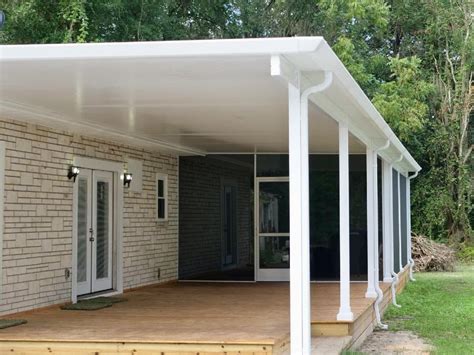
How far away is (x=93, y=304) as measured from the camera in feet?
30.4

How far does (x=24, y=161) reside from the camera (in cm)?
862

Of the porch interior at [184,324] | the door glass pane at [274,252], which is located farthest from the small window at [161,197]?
the porch interior at [184,324]

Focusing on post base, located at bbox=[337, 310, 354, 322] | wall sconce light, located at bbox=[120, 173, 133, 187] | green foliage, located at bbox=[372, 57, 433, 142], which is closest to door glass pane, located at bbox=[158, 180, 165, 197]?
wall sconce light, located at bbox=[120, 173, 133, 187]

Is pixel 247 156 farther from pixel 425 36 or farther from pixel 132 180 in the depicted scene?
pixel 425 36

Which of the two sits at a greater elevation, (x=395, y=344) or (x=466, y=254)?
(x=466, y=254)

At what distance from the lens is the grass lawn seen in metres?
8.98

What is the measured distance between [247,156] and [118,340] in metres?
7.45

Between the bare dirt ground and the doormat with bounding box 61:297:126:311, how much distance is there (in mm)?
3006

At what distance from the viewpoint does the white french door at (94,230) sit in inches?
394

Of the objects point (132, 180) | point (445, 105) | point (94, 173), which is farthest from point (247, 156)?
point (445, 105)

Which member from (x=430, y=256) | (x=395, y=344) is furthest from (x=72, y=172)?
(x=430, y=256)

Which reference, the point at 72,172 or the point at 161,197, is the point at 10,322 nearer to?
the point at 72,172

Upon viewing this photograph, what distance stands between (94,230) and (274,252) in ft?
12.9

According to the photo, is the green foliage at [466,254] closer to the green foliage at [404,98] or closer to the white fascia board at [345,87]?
the green foliage at [404,98]
